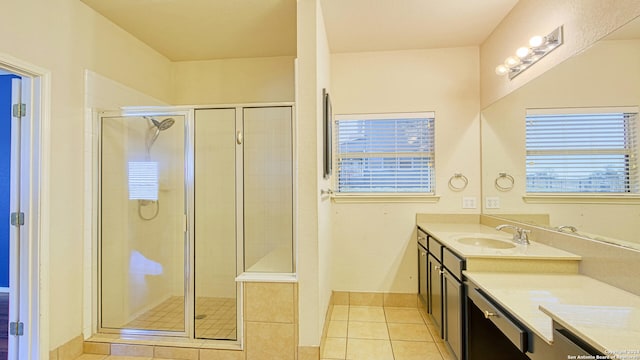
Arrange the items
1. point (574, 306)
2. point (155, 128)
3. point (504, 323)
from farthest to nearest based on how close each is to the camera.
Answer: point (155, 128) → point (504, 323) → point (574, 306)

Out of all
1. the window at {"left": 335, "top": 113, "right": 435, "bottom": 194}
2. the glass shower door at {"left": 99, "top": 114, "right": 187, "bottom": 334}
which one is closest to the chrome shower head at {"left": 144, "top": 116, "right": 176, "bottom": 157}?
the glass shower door at {"left": 99, "top": 114, "right": 187, "bottom": 334}

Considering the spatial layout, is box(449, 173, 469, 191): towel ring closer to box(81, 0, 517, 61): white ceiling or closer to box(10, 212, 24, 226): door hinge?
box(81, 0, 517, 61): white ceiling

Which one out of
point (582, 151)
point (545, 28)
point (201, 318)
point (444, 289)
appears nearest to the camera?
point (582, 151)

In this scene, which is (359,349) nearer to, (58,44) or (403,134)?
(403,134)

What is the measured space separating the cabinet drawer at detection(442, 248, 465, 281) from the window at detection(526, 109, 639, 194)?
811mm

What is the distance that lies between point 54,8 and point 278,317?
2656 mm

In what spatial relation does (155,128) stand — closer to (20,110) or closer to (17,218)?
(20,110)

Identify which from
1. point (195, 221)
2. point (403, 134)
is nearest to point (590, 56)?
point (403, 134)

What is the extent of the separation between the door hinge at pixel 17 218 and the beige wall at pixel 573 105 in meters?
3.47

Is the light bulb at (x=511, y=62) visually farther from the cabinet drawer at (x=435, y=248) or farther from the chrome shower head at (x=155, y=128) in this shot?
the chrome shower head at (x=155, y=128)

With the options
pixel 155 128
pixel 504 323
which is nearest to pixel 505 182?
pixel 504 323

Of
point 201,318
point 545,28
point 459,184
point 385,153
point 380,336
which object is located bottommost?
point 380,336

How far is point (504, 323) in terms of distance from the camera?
1.30 meters

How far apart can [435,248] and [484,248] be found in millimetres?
504
